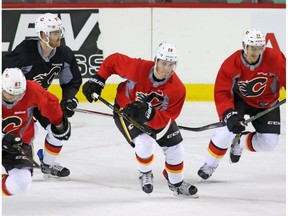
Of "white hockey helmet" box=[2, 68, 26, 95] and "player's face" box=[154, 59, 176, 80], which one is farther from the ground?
"white hockey helmet" box=[2, 68, 26, 95]

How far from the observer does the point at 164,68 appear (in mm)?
5121

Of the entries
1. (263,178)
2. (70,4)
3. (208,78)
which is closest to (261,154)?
(263,178)

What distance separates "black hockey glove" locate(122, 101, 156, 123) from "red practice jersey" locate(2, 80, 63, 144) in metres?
0.41

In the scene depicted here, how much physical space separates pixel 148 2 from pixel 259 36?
10.1ft

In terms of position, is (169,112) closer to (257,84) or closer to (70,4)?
(257,84)

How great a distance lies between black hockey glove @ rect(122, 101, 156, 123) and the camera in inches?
199

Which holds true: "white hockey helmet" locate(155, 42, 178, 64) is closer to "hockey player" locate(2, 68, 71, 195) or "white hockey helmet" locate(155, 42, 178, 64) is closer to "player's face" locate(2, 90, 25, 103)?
"hockey player" locate(2, 68, 71, 195)

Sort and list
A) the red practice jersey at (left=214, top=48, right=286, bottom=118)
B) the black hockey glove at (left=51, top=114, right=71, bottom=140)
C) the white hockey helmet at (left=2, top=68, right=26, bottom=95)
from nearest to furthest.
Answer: the white hockey helmet at (left=2, top=68, right=26, bottom=95) → the black hockey glove at (left=51, top=114, right=71, bottom=140) → the red practice jersey at (left=214, top=48, right=286, bottom=118)

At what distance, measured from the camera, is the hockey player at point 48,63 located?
5.54 metres

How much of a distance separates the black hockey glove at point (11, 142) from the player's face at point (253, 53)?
59.6 inches

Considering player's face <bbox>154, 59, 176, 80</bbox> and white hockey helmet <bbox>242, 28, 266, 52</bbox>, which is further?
white hockey helmet <bbox>242, 28, 266, 52</bbox>

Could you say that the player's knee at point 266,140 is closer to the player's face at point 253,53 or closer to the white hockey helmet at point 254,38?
the player's face at point 253,53

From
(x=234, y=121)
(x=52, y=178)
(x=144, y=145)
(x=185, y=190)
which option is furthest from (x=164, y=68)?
(x=52, y=178)

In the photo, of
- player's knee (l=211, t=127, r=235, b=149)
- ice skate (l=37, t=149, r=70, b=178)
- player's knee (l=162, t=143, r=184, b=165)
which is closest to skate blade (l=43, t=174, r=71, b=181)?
ice skate (l=37, t=149, r=70, b=178)
